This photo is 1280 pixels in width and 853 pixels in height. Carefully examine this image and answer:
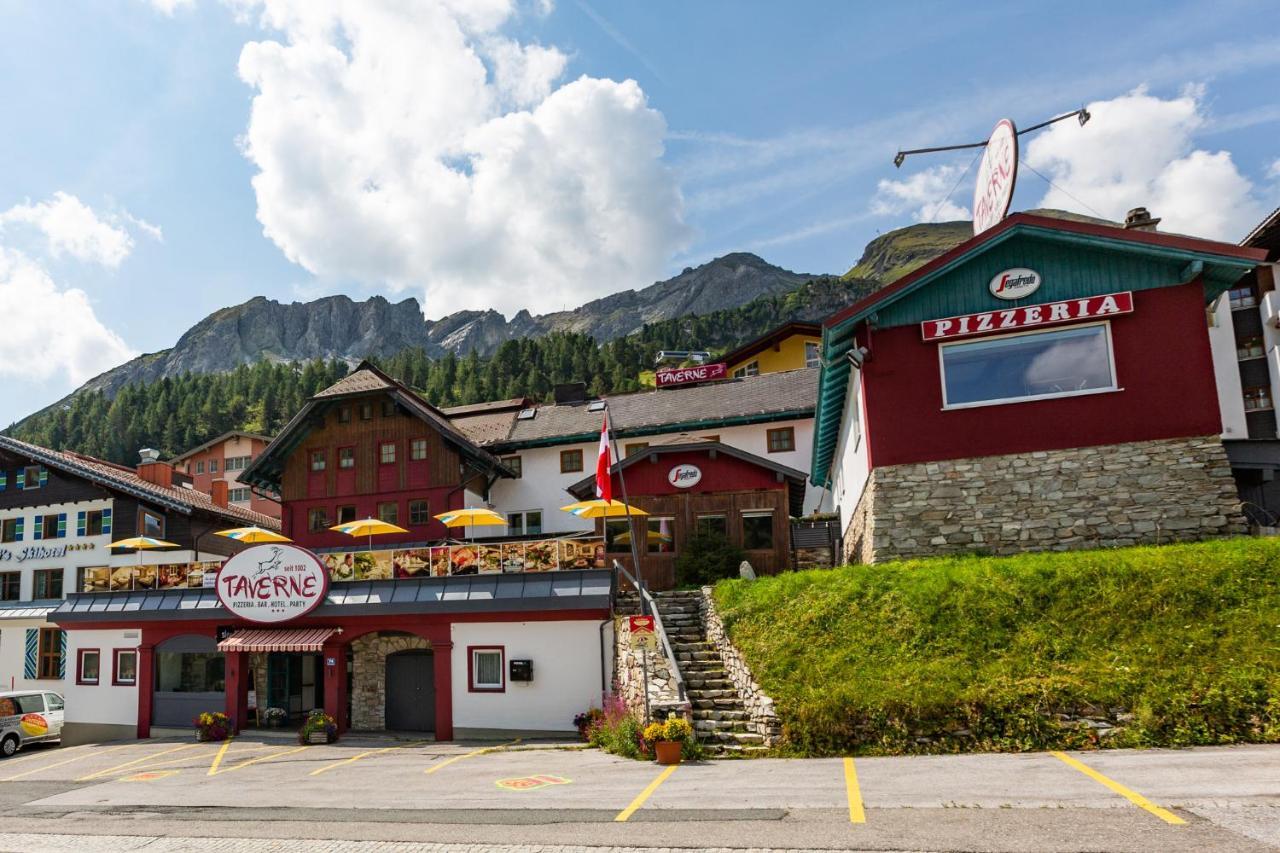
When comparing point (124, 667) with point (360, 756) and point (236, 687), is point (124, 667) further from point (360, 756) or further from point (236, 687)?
point (360, 756)

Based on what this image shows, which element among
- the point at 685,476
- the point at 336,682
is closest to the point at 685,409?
the point at 685,476

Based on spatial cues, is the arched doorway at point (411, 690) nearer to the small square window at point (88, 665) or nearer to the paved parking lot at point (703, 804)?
the paved parking lot at point (703, 804)

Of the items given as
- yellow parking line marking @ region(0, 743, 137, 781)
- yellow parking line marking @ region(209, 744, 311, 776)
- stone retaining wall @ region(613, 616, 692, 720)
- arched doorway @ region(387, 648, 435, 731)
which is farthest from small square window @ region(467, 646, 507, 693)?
yellow parking line marking @ region(0, 743, 137, 781)

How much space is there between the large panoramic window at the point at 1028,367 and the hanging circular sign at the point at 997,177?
2930 millimetres

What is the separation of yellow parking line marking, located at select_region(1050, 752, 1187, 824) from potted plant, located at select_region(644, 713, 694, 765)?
561 cm

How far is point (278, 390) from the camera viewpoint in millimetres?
122875

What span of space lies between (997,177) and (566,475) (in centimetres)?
2275

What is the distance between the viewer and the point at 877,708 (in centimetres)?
1345

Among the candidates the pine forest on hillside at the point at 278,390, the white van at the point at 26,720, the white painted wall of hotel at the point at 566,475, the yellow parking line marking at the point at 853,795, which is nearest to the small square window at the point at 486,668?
the yellow parking line marking at the point at 853,795

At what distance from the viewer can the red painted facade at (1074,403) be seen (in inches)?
677

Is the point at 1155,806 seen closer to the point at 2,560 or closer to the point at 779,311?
the point at 2,560

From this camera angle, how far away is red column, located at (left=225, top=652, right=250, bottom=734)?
2489cm

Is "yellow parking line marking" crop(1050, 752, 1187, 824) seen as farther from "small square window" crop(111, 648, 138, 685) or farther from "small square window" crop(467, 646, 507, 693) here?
"small square window" crop(111, 648, 138, 685)

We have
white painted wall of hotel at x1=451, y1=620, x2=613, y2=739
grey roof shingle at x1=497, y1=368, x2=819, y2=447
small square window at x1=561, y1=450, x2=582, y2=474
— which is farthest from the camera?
small square window at x1=561, y1=450, x2=582, y2=474
